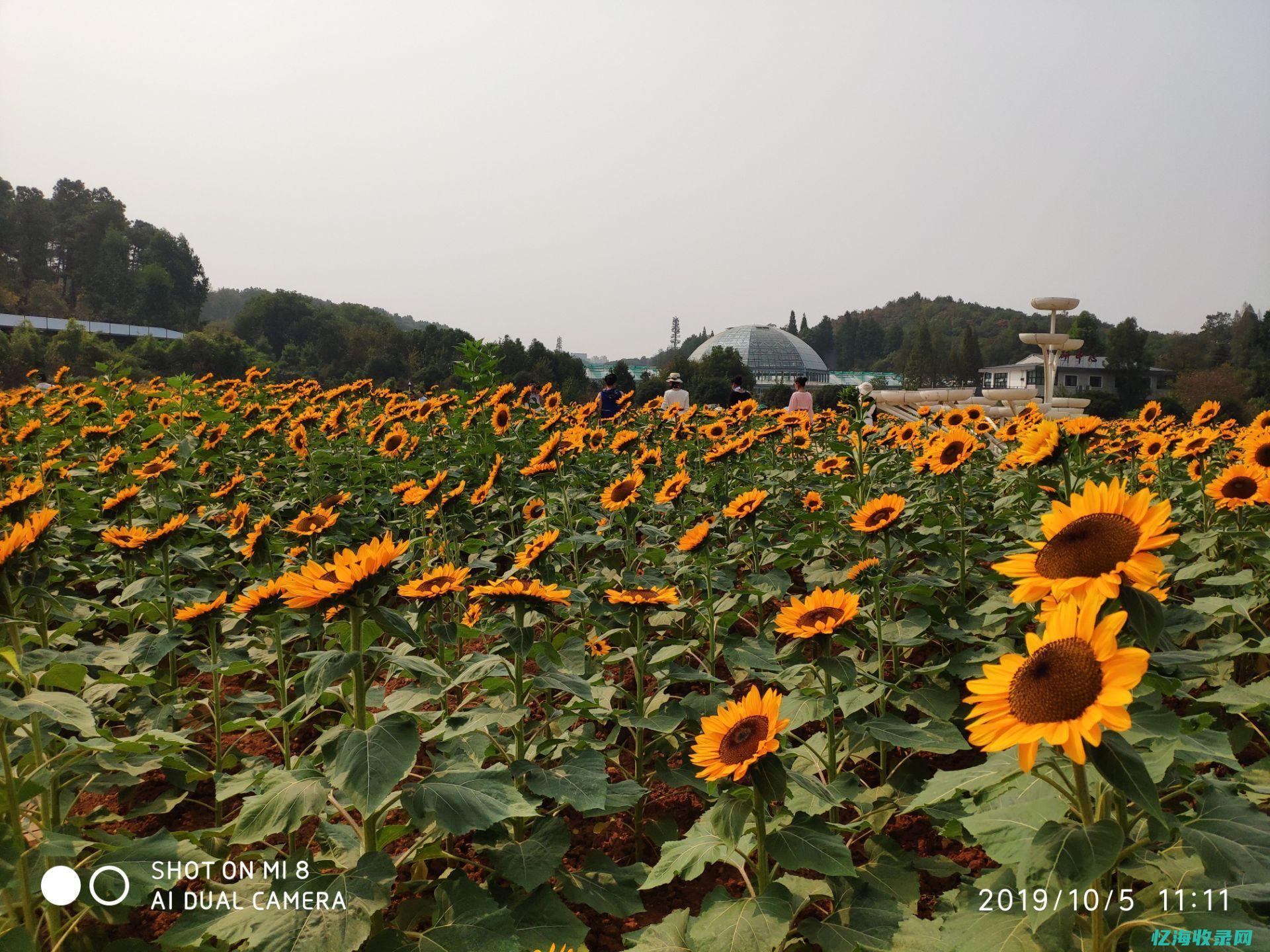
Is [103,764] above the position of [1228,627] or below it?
below

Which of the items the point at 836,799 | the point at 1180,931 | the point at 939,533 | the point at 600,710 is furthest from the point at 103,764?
the point at 939,533

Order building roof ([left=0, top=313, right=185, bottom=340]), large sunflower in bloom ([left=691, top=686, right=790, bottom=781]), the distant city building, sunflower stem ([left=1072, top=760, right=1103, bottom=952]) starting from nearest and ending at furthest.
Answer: sunflower stem ([left=1072, top=760, right=1103, bottom=952])
large sunflower in bloom ([left=691, top=686, right=790, bottom=781])
building roof ([left=0, top=313, right=185, bottom=340])
the distant city building

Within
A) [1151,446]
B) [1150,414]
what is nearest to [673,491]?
[1151,446]

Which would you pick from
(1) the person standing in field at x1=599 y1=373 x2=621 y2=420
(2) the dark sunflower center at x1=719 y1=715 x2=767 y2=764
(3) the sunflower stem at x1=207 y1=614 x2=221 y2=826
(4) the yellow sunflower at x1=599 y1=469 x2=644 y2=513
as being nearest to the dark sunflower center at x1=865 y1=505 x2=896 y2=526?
(4) the yellow sunflower at x1=599 y1=469 x2=644 y2=513

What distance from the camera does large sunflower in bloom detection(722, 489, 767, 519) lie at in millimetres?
3879

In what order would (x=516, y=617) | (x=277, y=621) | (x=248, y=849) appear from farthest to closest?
(x=277, y=621) < (x=248, y=849) < (x=516, y=617)

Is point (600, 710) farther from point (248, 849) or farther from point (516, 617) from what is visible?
point (248, 849)

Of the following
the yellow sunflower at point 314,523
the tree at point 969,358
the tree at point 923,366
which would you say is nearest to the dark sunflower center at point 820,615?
the yellow sunflower at point 314,523

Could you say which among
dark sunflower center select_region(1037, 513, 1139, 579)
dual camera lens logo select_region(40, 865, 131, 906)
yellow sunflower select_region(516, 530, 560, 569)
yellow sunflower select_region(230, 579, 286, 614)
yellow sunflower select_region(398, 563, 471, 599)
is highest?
dark sunflower center select_region(1037, 513, 1139, 579)

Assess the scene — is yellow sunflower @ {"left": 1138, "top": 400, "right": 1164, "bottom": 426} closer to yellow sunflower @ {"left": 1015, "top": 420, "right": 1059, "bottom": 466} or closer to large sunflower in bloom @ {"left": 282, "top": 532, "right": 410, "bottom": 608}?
yellow sunflower @ {"left": 1015, "top": 420, "right": 1059, "bottom": 466}

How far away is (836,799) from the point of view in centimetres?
242

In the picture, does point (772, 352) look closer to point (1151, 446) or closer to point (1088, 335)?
point (1088, 335)

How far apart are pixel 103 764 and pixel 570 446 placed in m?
3.36

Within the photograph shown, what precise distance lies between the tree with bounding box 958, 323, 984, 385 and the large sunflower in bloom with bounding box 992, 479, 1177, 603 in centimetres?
11532
